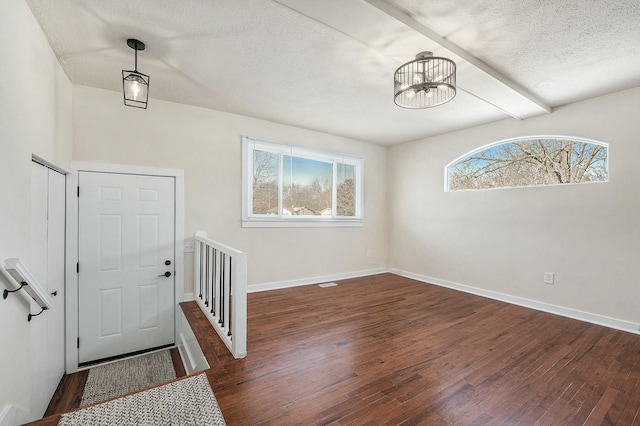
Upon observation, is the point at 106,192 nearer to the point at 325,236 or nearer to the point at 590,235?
the point at 325,236

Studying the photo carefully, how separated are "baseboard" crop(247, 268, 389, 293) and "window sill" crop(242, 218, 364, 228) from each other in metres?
0.86

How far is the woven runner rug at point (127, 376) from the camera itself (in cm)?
262

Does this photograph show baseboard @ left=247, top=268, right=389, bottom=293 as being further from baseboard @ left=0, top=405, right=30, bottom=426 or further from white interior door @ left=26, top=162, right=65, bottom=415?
baseboard @ left=0, top=405, right=30, bottom=426

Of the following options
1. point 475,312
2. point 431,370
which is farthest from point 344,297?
point 431,370

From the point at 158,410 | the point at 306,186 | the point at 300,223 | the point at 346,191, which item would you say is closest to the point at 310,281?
the point at 300,223

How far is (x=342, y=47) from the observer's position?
2.37 meters

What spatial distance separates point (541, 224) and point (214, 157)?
4.36 metres

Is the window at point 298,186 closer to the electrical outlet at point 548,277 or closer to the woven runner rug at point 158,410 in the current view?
the woven runner rug at point 158,410

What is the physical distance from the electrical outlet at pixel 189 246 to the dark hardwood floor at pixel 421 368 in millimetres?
656

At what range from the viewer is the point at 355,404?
177cm

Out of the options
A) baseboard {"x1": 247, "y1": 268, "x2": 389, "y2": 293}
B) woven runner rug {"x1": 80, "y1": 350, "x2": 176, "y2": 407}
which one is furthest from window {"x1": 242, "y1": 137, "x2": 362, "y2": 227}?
Answer: woven runner rug {"x1": 80, "y1": 350, "x2": 176, "y2": 407}

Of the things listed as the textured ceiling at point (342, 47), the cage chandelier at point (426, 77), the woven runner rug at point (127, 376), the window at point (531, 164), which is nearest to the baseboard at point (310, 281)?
the woven runner rug at point (127, 376)

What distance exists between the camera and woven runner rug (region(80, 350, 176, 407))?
2.62m

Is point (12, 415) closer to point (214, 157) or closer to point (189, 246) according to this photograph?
point (189, 246)
